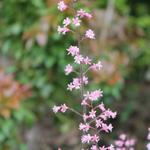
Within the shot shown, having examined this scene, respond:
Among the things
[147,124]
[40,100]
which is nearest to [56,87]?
[40,100]

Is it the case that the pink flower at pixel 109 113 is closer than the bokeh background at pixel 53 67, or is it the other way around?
the pink flower at pixel 109 113

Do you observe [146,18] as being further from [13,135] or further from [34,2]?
[13,135]

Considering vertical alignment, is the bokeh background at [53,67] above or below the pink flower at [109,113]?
above

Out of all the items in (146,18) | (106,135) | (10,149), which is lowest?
(10,149)

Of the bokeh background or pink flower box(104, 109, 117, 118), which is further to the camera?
the bokeh background

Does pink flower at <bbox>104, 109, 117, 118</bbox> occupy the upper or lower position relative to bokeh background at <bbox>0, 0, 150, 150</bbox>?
lower

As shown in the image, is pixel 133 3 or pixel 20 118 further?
pixel 133 3

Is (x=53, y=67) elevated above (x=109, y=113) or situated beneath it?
elevated above

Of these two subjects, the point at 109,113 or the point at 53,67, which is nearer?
the point at 109,113
